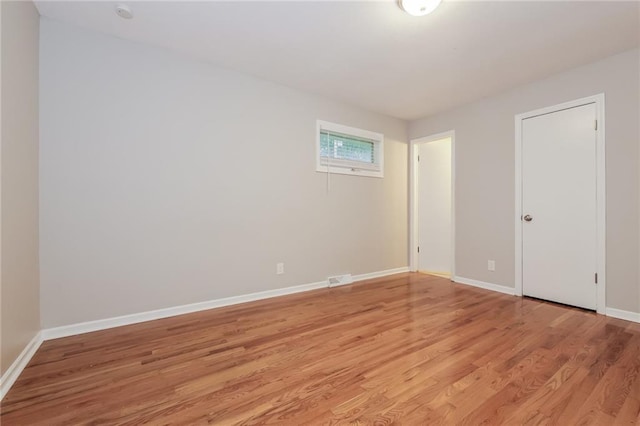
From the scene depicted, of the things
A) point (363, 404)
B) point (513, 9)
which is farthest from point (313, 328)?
point (513, 9)

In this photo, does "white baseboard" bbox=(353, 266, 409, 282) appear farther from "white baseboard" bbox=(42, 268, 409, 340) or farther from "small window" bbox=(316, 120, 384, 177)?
"small window" bbox=(316, 120, 384, 177)

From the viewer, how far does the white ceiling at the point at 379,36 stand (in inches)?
81.5

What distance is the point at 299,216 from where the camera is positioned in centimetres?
349

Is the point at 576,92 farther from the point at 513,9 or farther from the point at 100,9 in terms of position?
the point at 100,9

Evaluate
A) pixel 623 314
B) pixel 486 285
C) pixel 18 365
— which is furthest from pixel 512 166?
pixel 18 365

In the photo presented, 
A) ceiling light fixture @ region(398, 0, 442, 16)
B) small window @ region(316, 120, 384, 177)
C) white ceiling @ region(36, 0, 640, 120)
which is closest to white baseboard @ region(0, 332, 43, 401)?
white ceiling @ region(36, 0, 640, 120)

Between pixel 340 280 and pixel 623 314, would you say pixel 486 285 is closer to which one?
pixel 623 314

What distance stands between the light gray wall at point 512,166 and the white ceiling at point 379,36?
0.20 m

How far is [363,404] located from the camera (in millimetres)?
1424

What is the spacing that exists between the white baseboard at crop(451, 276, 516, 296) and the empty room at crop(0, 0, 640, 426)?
26mm

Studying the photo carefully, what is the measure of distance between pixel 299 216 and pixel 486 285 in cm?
262

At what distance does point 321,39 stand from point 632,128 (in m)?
2.99

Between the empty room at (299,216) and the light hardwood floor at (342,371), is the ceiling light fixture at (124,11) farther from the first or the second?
the light hardwood floor at (342,371)

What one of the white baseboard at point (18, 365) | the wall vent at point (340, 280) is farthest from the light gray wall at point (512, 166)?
the white baseboard at point (18, 365)
